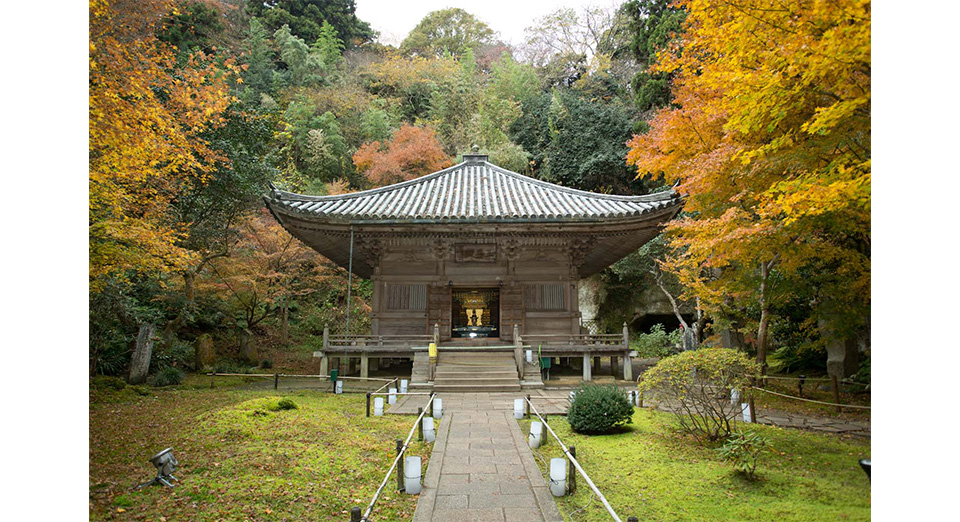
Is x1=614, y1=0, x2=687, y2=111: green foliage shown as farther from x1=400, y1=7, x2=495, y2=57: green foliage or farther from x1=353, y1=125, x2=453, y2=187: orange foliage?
x1=400, y1=7, x2=495, y2=57: green foliage

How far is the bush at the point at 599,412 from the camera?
6.50 m

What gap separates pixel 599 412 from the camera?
256 inches

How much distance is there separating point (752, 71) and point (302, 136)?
26.6 meters

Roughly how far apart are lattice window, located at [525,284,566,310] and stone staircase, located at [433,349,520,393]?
164cm

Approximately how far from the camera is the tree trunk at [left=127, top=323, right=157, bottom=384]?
1075cm

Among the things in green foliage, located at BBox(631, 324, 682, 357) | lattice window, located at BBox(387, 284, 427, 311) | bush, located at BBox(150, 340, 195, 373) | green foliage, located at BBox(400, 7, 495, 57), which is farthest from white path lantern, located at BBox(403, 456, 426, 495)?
green foliage, located at BBox(631, 324, 682, 357)

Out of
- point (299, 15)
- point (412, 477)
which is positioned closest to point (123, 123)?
point (412, 477)

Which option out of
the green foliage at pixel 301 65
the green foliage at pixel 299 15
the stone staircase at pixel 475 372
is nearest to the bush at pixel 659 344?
the stone staircase at pixel 475 372

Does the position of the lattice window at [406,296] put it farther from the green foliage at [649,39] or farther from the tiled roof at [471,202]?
the green foliage at [649,39]

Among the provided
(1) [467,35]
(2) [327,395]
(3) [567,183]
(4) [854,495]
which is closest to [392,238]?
(2) [327,395]

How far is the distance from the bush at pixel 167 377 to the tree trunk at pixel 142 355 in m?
0.31

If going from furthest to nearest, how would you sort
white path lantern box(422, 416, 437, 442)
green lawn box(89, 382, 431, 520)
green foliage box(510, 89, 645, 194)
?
1. green foliage box(510, 89, 645, 194)
2. white path lantern box(422, 416, 437, 442)
3. green lawn box(89, 382, 431, 520)

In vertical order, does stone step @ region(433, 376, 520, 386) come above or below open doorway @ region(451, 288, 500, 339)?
below

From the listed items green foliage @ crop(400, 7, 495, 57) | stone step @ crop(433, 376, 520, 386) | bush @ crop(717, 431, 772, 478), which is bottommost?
stone step @ crop(433, 376, 520, 386)
